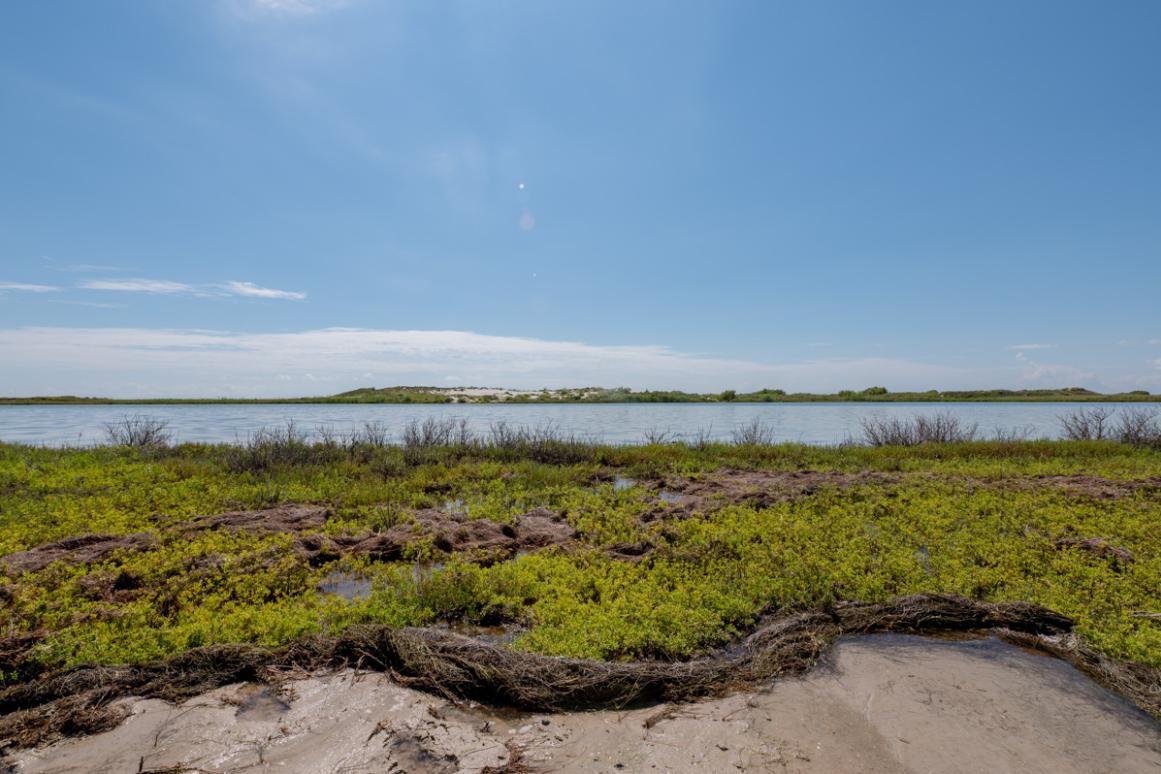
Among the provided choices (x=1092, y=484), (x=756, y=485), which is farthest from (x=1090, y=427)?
(x=756, y=485)

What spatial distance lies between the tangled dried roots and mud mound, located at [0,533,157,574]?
4.35m

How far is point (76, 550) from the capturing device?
8898 millimetres

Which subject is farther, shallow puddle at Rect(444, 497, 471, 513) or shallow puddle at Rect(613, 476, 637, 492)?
shallow puddle at Rect(613, 476, 637, 492)

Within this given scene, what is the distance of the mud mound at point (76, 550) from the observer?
26.5ft

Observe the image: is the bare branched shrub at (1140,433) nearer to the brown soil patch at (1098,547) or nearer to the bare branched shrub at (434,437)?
the brown soil patch at (1098,547)

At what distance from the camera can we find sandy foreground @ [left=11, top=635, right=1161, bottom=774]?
13.1 feet

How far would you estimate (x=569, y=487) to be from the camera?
15.1m

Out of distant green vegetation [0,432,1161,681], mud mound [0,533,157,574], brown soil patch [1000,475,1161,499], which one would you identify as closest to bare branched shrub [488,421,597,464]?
distant green vegetation [0,432,1161,681]

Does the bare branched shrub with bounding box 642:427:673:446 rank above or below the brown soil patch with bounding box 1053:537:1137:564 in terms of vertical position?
A: above

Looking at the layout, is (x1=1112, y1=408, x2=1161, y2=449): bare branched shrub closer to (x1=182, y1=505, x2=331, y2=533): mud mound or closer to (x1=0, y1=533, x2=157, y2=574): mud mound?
(x1=182, y1=505, x2=331, y2=533): mud mound

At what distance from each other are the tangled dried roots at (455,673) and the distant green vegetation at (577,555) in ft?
1.36

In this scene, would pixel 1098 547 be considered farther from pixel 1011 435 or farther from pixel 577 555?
pixel 1011 435

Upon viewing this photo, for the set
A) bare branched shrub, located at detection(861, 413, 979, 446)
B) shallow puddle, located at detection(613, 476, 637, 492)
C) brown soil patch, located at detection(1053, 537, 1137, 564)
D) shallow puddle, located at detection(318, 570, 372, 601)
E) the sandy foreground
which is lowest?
shallow puddle, located at detection(318, 570, 372, 601)

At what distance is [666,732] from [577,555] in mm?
4853
